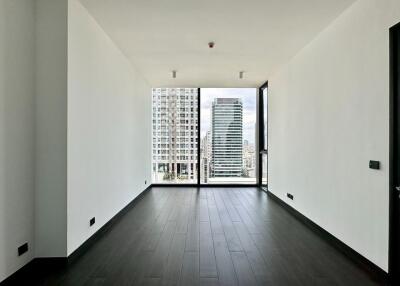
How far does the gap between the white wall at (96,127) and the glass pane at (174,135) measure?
7.37 ft

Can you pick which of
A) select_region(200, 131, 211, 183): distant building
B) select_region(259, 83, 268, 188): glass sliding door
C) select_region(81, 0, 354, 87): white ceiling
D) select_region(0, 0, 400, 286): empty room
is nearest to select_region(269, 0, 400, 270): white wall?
select_region(0, 0, 400, 286): empty room

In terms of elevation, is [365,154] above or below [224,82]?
below

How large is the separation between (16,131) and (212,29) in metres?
2.57

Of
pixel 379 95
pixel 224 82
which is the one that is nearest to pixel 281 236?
pixel 379 95

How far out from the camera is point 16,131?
7.45ft

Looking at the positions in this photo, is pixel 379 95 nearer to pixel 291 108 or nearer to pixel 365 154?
pixel 365 154

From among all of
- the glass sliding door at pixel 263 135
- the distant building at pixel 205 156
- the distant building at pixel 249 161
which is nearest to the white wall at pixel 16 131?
the distant building at pixel 205 156

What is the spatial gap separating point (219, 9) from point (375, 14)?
1.55 metres

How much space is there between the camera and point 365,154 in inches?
103

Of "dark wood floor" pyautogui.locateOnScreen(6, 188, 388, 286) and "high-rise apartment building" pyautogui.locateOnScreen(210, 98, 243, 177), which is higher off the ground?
"high-rise apartment building" pyautogui.locateOnScreen(210, 98, 243, 177)

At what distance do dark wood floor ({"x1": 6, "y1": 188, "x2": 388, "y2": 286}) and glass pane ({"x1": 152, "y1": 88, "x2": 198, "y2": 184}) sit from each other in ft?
9.20

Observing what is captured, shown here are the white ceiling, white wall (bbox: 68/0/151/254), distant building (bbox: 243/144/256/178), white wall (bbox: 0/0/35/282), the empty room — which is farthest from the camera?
distant building (bbox: 243/144/256/178)

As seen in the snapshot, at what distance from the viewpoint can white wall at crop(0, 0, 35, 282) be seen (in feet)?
6.98

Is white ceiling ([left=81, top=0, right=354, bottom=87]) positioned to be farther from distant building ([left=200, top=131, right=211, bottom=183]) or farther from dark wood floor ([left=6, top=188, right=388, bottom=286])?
dark wood floor ([left=6, top=188, right=388, bottom=286])
